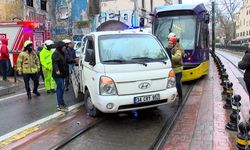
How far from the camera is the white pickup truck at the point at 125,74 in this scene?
7.48m

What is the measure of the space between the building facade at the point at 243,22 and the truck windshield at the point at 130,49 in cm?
9517

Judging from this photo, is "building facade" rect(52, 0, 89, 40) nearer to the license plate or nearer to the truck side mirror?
the truck side mirror

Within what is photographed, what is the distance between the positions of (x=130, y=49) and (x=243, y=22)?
4201 inches

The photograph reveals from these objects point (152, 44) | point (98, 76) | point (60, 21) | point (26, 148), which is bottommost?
point (26, 148)

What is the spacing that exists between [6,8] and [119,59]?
16982 mm

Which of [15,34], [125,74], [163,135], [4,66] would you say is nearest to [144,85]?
[125,74]

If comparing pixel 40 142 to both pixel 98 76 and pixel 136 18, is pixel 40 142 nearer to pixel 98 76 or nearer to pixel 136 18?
pixel 98 76

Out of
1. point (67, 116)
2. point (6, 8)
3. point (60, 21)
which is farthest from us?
point (60, 21)

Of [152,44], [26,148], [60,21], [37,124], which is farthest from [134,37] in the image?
[60,21]

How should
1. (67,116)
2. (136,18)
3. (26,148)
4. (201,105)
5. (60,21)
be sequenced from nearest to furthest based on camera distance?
(26,148), (67,116), (201,105), (60,21), (136,18)

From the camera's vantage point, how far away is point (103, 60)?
7.94m

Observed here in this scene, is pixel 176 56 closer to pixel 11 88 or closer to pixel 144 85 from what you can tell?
pixel 144 85

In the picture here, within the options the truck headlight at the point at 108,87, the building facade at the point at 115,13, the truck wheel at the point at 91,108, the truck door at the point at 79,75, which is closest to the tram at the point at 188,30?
the truck door at the point at 79,75

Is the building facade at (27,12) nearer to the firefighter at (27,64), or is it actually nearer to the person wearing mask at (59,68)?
the firefighter at (27,64)
